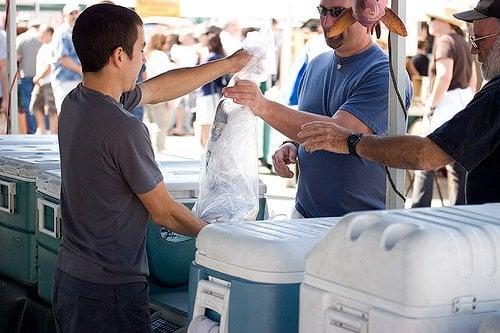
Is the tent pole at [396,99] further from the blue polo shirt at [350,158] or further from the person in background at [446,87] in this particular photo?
the person in background at [446,87]

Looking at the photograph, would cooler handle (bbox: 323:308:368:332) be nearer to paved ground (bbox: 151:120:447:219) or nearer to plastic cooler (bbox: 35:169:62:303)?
plastic cooler (bbox: 35:169:62:303)

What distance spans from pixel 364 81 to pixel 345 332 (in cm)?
146

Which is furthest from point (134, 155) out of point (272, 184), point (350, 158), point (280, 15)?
point (280, 15)

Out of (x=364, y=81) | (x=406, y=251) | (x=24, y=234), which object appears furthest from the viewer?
(x=24, y=234)

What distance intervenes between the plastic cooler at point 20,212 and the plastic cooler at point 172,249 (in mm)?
744

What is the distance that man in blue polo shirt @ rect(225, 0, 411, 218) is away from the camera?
3.05 metres

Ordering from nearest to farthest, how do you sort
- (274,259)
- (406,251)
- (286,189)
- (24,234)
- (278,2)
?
(406,251) < (274,259) < (24,234) < (286,189) < (278,2)

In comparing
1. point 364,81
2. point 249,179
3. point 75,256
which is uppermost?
point 364,81

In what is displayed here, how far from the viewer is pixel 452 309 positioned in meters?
1.70

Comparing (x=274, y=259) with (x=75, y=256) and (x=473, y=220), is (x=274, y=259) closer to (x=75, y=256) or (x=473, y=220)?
(x=473, y=220)

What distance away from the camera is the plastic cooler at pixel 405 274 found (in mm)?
1674

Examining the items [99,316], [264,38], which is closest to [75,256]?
[99,316]

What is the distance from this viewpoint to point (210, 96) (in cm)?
952

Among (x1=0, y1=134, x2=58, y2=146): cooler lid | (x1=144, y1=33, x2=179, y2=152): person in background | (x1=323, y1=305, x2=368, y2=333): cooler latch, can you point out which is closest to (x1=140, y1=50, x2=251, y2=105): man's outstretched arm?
(x1=323, y1=305, x2=368, y2=333): cooler latch
